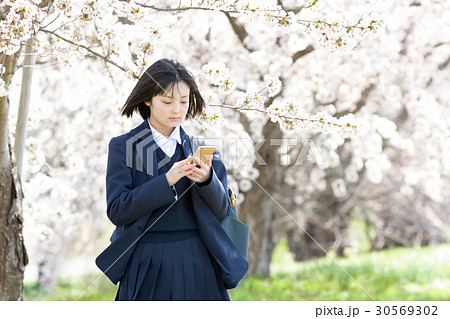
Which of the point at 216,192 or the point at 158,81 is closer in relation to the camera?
the point at 216,192

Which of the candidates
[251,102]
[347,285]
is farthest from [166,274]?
[347,285]

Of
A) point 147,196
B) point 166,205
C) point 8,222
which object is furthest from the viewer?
point 8,222

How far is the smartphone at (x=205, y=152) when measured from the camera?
65.9 inches

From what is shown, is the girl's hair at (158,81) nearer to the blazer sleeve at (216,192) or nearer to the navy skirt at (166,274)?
the blazer sleeve at (216,192)

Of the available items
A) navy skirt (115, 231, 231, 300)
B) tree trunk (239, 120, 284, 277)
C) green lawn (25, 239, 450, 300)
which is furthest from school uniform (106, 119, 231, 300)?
tree trunk (239, 120, 284, 277)

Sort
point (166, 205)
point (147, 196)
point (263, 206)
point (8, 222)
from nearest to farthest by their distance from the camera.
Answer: point (147, 196) → point (166, 205) → point (8, 222) → point (263, 206)

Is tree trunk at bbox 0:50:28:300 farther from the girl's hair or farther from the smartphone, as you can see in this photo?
the smartphone

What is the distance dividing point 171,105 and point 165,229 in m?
0.39

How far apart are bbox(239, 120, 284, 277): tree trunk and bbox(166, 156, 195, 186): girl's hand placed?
13.5ft

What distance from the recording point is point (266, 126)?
19.1 ft

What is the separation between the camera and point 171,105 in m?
1.80

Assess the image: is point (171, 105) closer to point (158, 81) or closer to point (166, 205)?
point (158, 81)
